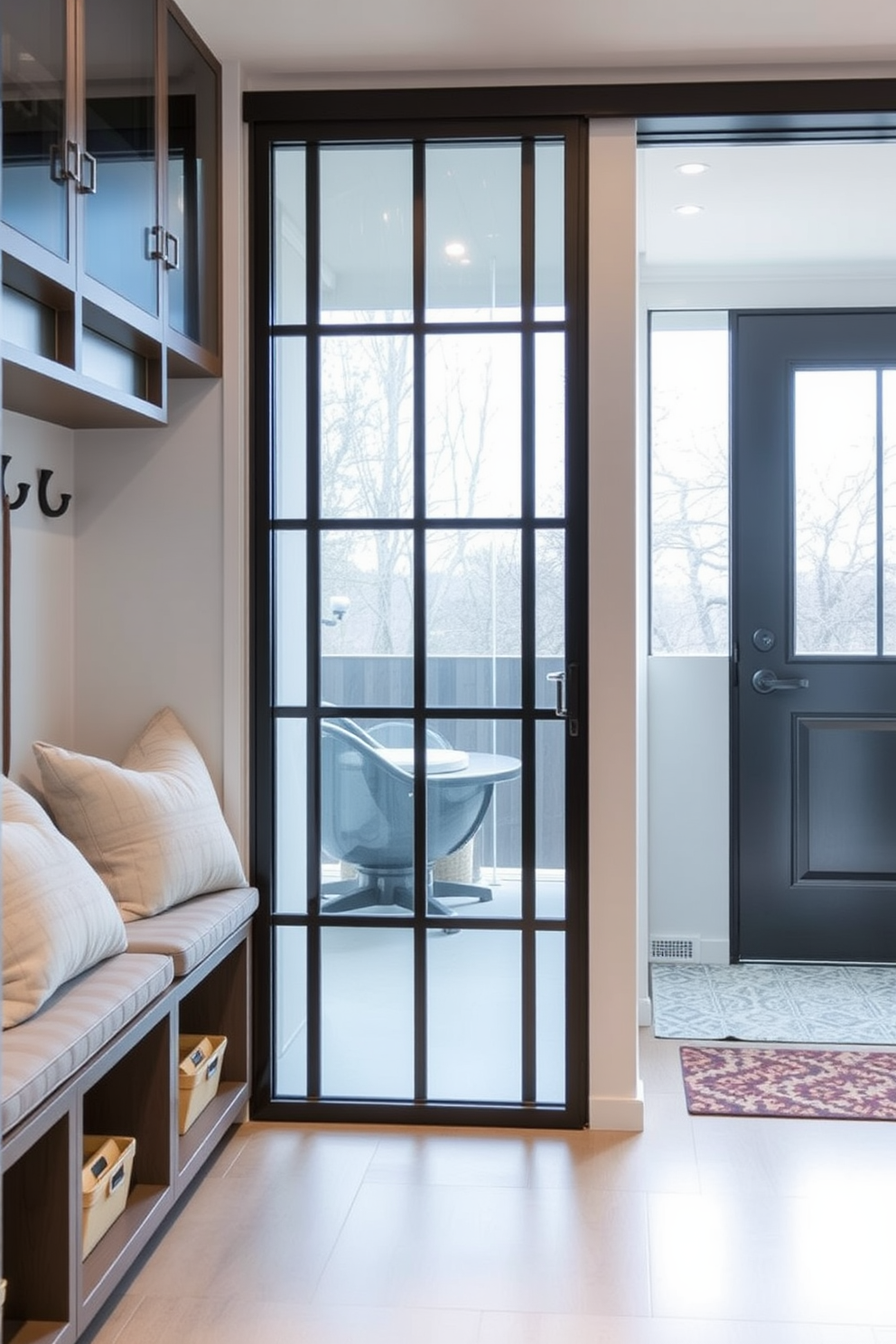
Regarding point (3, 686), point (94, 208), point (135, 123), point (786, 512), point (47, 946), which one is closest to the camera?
point (47, 946)

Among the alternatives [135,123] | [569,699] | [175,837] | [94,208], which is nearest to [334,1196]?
[175,837]

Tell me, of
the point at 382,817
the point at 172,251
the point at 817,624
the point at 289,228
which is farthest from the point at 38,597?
the point at 817,624

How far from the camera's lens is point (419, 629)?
304cm

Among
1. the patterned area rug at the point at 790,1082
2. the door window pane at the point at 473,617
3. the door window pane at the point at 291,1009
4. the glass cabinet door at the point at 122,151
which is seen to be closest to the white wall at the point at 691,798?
the patterned area rug at the point at 790,1082

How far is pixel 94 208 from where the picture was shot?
7.49 ft

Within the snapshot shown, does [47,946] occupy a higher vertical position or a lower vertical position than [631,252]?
lower

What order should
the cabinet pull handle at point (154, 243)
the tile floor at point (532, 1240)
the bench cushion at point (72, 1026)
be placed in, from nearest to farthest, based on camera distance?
the bench cushion at point (72, 1026) → the tile floor at point (532, 1240) → the cabinet pull handle at point (154, 243)

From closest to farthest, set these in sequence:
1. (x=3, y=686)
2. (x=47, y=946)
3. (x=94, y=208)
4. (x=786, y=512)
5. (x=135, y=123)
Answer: (x=47, y=946) < (x=94, y=208) < (x=135, y=123) < (x=3, y=686) < (x=786, y=512)

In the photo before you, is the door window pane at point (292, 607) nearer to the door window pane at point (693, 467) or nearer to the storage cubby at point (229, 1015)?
the storage cubby at point (229, 1015)

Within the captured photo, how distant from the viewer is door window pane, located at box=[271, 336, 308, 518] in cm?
306

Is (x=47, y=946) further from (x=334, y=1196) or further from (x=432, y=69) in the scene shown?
(x=432, y=69)

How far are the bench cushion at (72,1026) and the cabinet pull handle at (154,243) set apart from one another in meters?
1.35

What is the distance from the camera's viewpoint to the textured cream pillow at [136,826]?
2.58m

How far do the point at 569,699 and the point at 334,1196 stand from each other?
1.18 m
